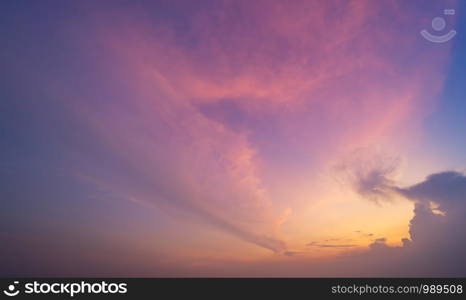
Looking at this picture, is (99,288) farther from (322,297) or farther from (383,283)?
(383,283)

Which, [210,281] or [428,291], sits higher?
[210,281]

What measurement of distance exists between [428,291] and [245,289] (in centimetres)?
991

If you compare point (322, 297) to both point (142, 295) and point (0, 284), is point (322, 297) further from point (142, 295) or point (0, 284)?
point (0, 284)

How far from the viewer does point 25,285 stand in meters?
14.4

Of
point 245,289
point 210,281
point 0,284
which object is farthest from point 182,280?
point 0,284

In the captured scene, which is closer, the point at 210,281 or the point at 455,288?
the point at 210,281

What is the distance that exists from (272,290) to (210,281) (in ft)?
10.1

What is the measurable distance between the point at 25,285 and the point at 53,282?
1553 millimetres

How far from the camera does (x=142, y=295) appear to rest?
13.6 m

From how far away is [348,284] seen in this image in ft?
47.8

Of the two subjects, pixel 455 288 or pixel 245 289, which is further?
pixel 455 288

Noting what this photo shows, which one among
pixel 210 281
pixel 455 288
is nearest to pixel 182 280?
pixel 210 281

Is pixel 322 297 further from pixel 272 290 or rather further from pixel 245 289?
pixel 245 289

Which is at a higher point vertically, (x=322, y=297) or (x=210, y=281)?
(x=210, y=281)
